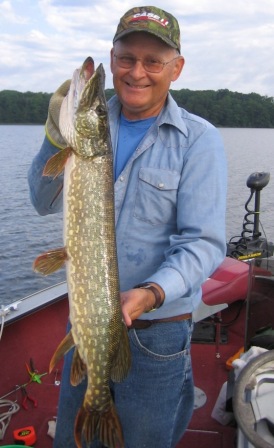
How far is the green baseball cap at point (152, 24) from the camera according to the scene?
2.42 metres

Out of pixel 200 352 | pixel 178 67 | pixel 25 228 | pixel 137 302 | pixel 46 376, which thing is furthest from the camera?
pixel 25 228

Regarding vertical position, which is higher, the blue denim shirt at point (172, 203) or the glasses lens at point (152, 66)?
the glasses lens at point (152, 66)

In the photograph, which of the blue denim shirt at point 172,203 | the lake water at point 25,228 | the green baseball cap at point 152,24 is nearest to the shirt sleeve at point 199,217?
the blue denim shirt at point 172,203

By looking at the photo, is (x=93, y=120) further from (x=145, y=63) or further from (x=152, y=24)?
(x=152, y=24)

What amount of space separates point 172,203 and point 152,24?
0.83m

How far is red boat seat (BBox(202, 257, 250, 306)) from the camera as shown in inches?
198

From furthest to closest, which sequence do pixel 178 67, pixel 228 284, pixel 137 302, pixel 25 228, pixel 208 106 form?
1. pixel 208 106
2. pixel 25 228
3. pixel 228 284
4. pixel 178 67
5. pixel 137 302

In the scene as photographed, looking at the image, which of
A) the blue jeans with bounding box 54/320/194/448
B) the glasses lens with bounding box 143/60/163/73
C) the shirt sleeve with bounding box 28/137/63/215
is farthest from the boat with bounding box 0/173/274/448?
the glasses lens with bounding box 143/60/163/73

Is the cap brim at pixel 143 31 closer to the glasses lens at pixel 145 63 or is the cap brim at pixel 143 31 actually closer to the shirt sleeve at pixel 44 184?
the glasses lens at pixel 145 63

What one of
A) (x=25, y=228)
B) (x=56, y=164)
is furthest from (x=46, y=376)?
(x=25, y=228)

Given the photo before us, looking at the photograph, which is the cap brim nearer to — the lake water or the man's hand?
the man's hand

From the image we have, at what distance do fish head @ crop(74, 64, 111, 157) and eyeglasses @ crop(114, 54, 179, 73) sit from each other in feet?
0.61

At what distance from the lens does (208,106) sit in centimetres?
4128

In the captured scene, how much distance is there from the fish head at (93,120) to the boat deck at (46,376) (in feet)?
8.34
